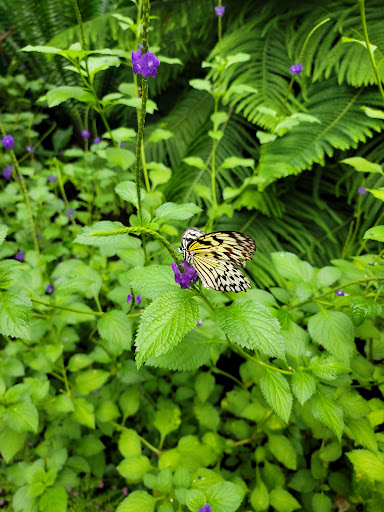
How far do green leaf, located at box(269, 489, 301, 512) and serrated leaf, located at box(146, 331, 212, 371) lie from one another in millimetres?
725

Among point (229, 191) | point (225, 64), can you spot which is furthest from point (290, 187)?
point (225, 64)

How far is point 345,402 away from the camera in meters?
1.00

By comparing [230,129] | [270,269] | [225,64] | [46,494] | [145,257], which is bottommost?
[46,494]

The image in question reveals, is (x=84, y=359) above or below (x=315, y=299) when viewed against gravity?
below

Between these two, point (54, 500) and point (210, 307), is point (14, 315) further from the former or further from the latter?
point (54, 500)

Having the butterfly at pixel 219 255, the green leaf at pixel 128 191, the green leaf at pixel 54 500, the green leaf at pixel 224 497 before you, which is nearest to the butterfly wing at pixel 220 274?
the butterfly at pixel 219 255

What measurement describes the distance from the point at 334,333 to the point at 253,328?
46cm

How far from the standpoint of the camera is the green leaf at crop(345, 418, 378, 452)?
0.96 metres

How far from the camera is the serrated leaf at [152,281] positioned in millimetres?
748

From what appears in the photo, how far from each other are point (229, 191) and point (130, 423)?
49.3 inches

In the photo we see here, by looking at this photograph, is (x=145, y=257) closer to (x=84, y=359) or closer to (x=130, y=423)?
(x=84, y=359)

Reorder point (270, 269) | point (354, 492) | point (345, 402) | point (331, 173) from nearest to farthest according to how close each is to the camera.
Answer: point (345, 402) → point (354, 492) → point (270, 269) → point (331, 173)

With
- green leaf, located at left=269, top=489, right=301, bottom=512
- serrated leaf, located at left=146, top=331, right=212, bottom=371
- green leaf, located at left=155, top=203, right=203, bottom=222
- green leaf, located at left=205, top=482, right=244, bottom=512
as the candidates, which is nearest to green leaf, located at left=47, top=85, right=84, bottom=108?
green leaf, located at left=155, top=203, right=203, bottom=222

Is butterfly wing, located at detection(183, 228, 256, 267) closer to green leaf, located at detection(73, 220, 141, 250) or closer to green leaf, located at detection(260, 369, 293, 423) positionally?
green leaf, located at detection(73, 220, 141, 250)
